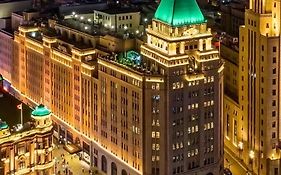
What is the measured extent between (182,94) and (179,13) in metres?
16.5

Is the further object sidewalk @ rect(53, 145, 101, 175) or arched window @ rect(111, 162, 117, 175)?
sidewalk @ rect(53, 145, 101, 175)

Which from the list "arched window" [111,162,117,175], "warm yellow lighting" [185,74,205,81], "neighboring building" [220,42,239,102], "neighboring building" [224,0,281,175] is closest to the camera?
"warm yellow lighting" [185,74,205,81]

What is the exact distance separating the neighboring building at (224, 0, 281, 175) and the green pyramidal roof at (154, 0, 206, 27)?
560 inches

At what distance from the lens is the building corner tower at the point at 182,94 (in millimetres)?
140500

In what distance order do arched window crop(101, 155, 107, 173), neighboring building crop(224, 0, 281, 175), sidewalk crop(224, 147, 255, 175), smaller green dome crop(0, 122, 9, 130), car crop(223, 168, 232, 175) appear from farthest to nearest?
sidewalk crop(224, 147, 255, 175) → arched window crop(101, 155, 107, 173) → car crop(223, 168, 232, 175) → neighboring building crop(224, 0, 281, 175) → smaller green dome crop(0, 122, 9, 130)

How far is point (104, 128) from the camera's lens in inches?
6250

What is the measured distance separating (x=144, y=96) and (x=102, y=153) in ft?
79.7

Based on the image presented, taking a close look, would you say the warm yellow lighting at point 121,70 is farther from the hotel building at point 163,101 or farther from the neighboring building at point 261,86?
the neighboring building at point 261,86

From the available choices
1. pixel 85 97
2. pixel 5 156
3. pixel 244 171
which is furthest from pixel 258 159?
pixel 5 156

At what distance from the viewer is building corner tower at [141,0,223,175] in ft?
461

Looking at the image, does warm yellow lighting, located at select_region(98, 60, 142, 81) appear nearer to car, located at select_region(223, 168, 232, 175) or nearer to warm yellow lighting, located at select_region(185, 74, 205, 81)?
warm yellow lighting, located at select_region(185, 74, 205, 81)

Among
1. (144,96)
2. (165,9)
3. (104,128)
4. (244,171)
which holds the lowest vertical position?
(244,171)

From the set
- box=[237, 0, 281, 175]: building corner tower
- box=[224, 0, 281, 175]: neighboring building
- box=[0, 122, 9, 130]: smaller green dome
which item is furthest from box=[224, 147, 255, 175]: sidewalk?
box=[0, 122, 9, 130]: smaller green dome

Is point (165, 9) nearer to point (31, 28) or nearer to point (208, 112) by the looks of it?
point (208, 112)
